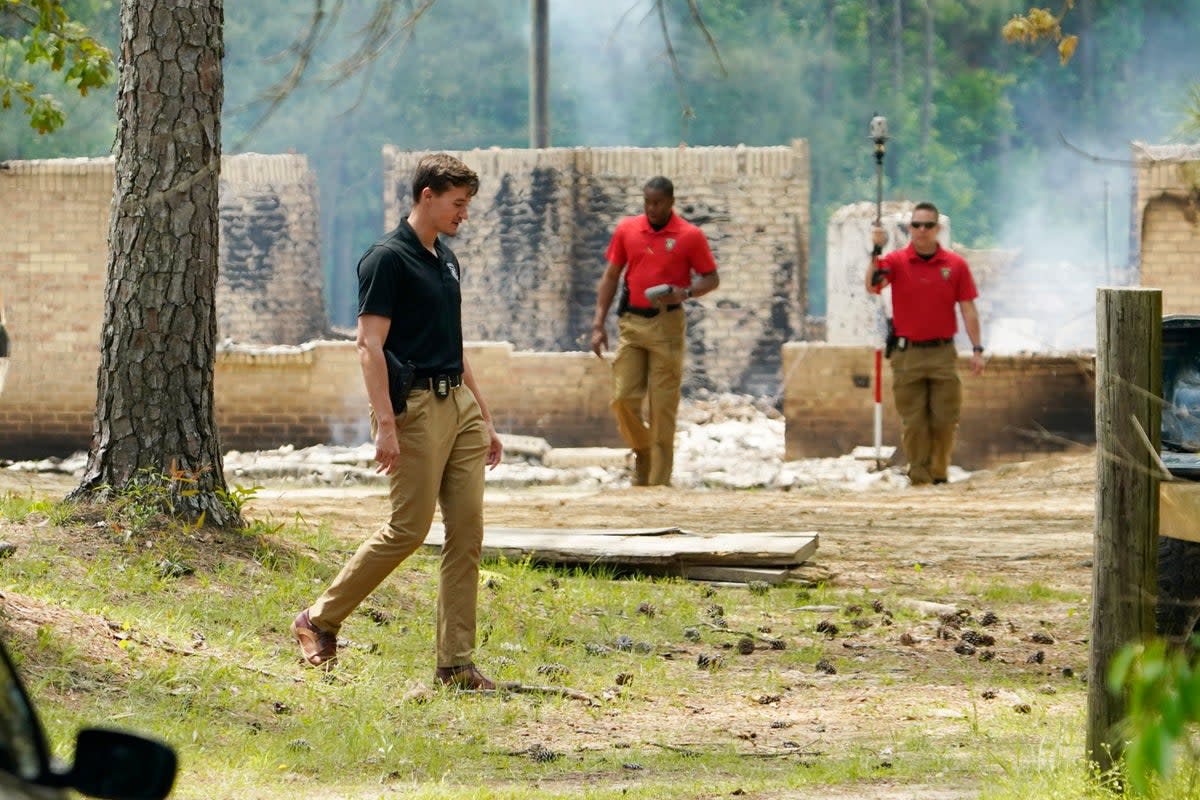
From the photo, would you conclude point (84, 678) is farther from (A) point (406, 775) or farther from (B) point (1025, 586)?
(B) point (1025, 586)

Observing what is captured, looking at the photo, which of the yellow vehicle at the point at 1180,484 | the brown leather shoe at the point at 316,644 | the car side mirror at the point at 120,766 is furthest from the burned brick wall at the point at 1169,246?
the car side mirror at the point at 120,766

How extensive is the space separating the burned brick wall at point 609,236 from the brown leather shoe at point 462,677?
1815 centimetres

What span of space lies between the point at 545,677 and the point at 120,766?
4.76 m

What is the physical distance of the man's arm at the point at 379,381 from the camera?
6293 mm

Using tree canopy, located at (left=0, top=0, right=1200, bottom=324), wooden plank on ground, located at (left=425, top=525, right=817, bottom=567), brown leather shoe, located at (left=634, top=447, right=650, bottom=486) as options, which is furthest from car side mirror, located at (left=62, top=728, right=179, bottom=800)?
tree canopy, located at (left=0, top=0, right=1200, bottom=324)

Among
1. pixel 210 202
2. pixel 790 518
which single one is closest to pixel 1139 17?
pixel 790 518

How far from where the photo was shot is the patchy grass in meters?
5.68

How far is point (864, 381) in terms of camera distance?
17.4 m

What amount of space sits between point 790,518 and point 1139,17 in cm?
4121

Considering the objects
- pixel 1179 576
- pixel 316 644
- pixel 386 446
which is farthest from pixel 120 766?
pixel 1179 576

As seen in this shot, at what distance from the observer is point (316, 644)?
6.88 meters

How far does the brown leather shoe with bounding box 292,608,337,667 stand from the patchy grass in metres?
0.08

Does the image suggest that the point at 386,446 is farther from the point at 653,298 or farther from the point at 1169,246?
the point at 1169,246

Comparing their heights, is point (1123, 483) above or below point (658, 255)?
below
